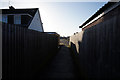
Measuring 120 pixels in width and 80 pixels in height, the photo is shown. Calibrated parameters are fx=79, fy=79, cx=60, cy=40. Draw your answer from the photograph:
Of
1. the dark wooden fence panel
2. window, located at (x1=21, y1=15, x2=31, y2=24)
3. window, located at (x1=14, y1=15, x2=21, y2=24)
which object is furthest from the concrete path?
window, located at (x1=14, y1=15, x2=21, y2=24)

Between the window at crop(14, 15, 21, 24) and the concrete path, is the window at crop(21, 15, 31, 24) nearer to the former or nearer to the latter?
the window at crop(14, 15, 21, 24)

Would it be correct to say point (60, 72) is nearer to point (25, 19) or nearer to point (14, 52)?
point (14, 52)

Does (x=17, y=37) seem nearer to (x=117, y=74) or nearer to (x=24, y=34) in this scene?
(x=24, y=34)

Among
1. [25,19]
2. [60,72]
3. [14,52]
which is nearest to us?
[14,52]

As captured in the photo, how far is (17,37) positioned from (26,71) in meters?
1.40

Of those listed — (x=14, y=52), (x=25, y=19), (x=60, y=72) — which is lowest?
(x=60, y=72)

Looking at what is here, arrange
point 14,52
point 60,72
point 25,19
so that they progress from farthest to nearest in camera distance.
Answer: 1. point 25,19
2. point 60,72
3. point 14,52

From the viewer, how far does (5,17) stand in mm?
12805

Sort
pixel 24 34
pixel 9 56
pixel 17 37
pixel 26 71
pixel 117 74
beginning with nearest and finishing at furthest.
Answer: pixel 117 74 → pixel 9 56 → pixel 17 37 → pixel 24 34 → pixel 26 71

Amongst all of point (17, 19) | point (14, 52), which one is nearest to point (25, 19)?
point (17, 19)

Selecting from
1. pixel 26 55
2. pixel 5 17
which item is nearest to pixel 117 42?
pixel 26 55

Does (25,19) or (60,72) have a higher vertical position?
(25,19)

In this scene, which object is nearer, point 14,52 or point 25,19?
point 14,52

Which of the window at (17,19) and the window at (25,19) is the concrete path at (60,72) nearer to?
the window at (25,19)
